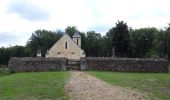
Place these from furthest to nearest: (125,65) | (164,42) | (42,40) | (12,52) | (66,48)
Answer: (12,52) → (42,40) → (66,48) → (164,42) → (125,65)

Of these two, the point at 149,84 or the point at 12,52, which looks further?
the point at 12,52

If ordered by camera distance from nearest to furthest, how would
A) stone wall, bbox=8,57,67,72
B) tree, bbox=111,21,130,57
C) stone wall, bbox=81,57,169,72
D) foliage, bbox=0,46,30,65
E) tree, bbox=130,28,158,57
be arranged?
stone wall, bbox=8,57,67,72 < stone wall, bbox=81,57,169,72 < tree, bbox=111,21,130,57 < tree, bbox=130,28,158,57 < foliage, bbox=0,46,30,65

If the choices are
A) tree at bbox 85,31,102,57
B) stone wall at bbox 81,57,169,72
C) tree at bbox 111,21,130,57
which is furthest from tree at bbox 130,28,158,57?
stone wall at bbox 81,57,169,72

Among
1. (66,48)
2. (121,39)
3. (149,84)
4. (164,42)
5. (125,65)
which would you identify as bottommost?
(149,84)

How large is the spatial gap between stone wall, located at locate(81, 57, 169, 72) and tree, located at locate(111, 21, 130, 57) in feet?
117

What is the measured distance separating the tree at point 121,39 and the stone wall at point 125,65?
35.6m

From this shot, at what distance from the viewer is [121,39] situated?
84562 millimetres

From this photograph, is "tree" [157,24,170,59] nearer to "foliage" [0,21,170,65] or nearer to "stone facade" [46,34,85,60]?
"foliage" [0,21,170,65]

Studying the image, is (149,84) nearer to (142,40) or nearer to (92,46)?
(142,40)

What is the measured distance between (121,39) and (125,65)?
1426 inches

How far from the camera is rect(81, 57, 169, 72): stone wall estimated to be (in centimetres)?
4841

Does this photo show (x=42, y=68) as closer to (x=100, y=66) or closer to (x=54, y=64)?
(x=54, y=64)

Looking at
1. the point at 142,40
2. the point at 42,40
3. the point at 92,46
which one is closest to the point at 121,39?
the point at 142,40

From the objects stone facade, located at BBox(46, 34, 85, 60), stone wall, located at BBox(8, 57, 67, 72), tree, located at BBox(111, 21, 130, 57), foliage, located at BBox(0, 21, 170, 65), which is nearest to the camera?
stone wall, located at BBox(8, 57, 67, 72)
